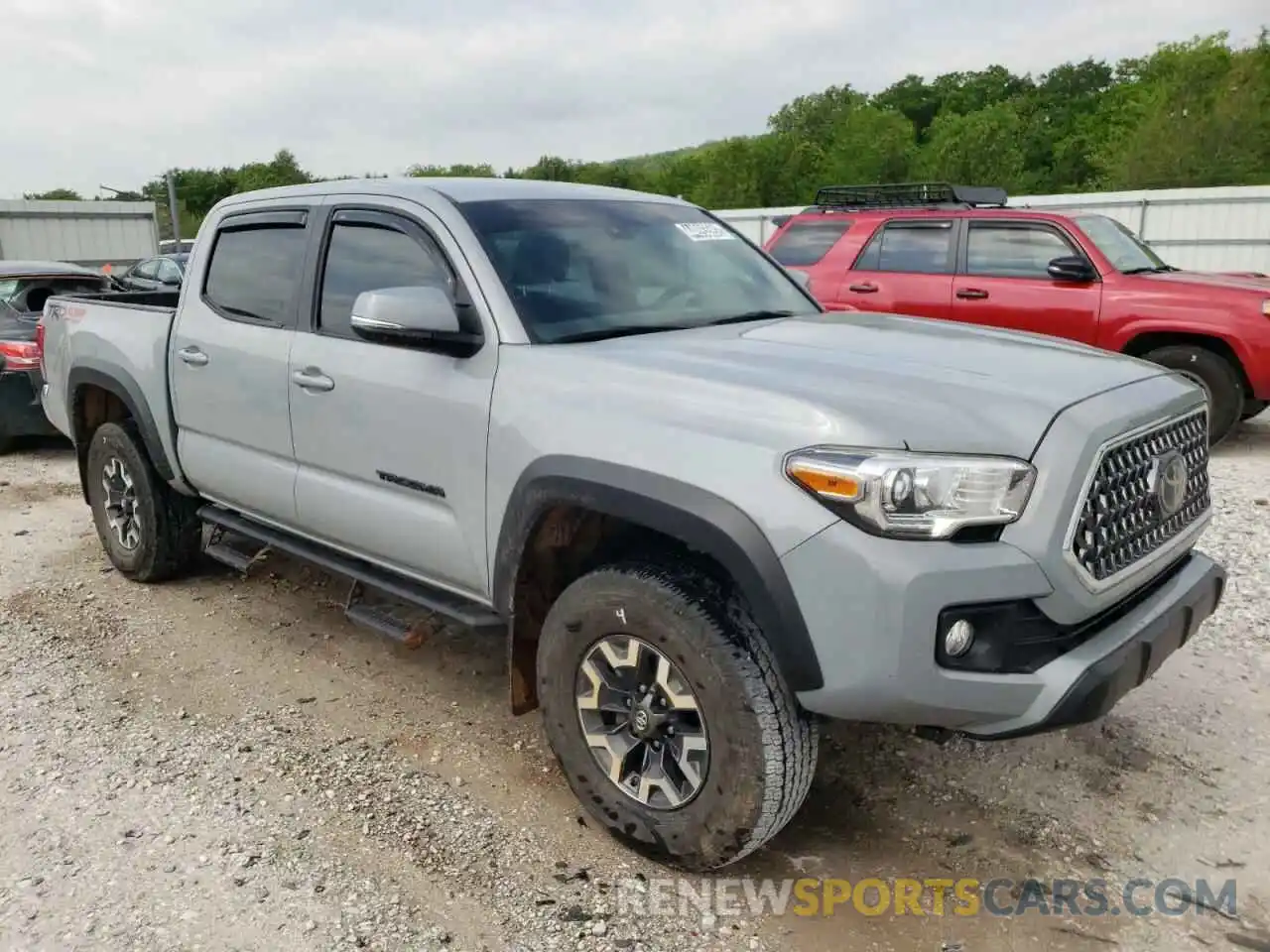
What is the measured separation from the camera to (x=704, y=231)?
4.09 m

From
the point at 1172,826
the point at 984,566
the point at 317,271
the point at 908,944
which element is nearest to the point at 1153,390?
the point at 984,566

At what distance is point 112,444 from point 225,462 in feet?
4.05

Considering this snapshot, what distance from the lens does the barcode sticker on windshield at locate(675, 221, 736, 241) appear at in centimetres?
399

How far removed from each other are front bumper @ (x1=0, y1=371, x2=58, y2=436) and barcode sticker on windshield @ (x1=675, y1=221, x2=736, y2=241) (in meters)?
6.76

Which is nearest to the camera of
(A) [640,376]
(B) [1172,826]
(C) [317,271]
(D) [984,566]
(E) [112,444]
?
(D) [984,566]

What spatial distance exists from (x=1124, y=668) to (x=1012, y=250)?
6.44 m

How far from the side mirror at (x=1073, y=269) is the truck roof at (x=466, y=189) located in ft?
15.3

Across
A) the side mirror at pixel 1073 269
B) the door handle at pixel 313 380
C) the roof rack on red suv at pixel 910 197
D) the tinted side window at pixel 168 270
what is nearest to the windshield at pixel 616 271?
the door handle at pixel 313 380

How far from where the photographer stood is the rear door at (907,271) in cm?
841

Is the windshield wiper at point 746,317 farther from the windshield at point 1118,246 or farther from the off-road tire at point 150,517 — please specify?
the windshield at point 1118,246

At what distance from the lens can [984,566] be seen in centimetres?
231

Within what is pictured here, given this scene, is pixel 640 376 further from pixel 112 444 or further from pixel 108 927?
pixel 112 444

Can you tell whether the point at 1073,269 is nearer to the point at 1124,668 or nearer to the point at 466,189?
the point at 466,189

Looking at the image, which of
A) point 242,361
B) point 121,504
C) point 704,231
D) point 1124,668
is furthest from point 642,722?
point 121,504
